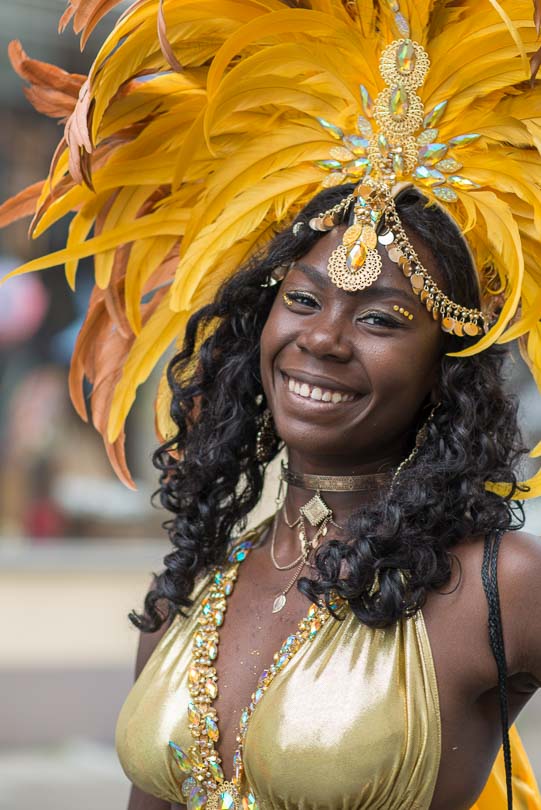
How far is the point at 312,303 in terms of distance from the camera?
7.72ft

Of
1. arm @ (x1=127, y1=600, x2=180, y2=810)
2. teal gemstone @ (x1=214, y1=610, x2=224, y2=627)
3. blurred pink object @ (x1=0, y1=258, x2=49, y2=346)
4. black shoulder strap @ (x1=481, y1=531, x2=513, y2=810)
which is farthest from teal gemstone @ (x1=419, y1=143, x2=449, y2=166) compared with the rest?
blurred pink object @ (x1=0, y1=258, x2=49, y2=346)

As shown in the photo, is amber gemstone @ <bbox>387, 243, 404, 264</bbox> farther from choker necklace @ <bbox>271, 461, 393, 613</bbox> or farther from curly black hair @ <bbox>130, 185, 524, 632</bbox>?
choker necklace @ <bbox>271, 461, 393, 613</bbox>

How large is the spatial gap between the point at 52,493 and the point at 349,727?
6317 millimetres

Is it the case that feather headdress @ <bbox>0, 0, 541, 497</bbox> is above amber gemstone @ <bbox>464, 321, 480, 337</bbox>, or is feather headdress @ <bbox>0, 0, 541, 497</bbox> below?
above

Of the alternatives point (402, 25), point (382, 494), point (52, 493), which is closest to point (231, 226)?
point (402, 25)

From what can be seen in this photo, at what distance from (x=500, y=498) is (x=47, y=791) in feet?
13.2

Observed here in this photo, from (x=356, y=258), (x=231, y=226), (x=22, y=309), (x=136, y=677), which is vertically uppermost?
(x=22, y=309)

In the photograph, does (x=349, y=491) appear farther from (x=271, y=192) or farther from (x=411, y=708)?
(x=271, y=192)

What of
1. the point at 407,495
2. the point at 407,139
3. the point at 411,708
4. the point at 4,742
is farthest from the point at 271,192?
the point at 4,742

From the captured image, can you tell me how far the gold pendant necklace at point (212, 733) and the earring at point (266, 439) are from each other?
491mm

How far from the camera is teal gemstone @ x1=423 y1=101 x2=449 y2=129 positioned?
240cm

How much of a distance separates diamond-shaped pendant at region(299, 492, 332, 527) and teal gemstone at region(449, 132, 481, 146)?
739mm

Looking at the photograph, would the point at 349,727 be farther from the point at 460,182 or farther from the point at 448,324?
the point at 460,182

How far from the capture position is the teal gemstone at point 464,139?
7.79 feet
